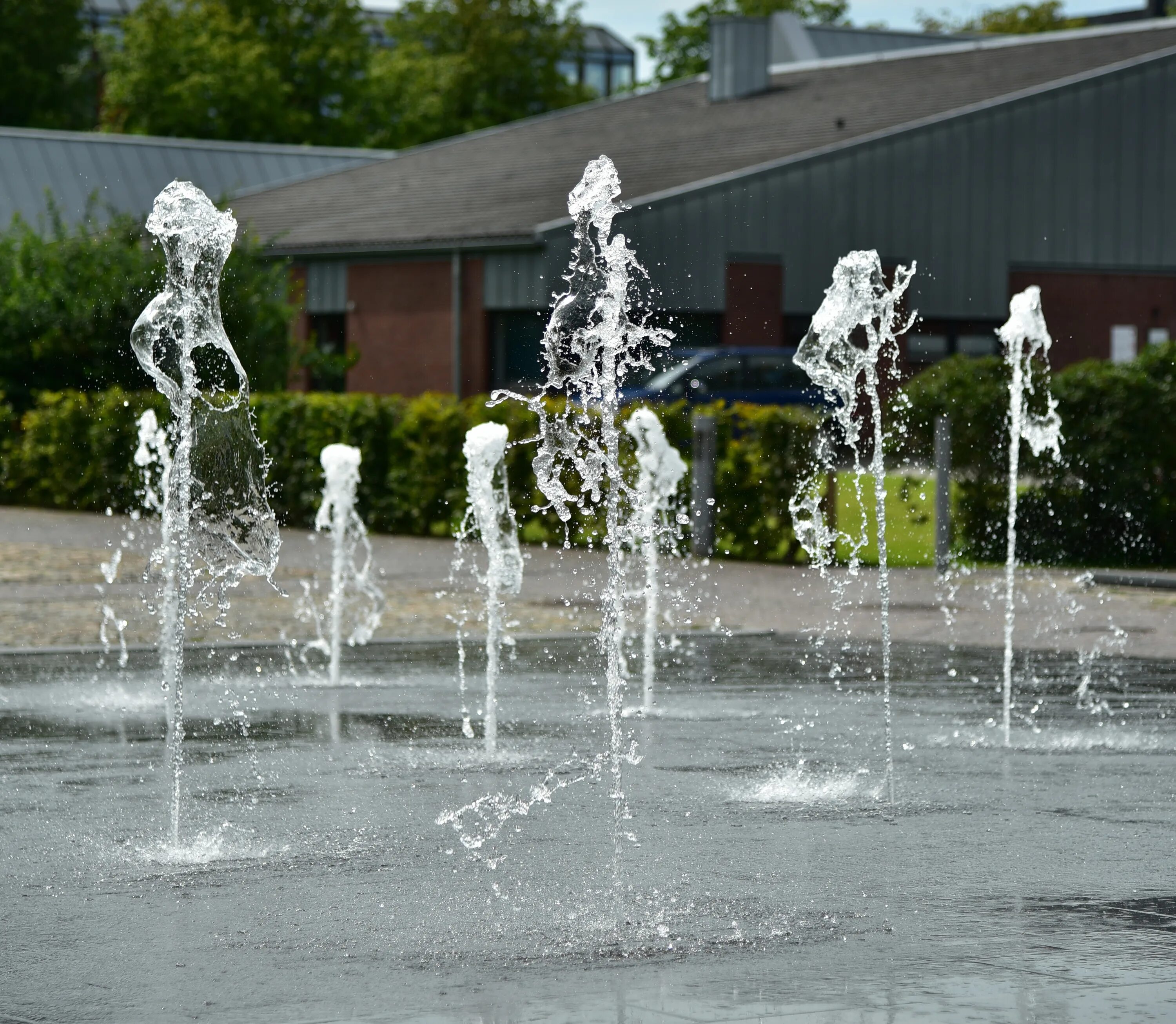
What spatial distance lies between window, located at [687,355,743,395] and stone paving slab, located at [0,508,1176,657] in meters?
9.26

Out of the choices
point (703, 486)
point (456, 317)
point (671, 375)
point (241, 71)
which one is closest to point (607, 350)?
point (703, 486)

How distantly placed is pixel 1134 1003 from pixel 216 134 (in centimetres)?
6000

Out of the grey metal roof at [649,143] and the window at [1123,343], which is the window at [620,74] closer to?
the grey metal roof at [649,143]

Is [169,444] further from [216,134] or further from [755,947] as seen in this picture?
[216,134]

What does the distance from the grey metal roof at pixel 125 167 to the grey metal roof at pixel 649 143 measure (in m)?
2.21

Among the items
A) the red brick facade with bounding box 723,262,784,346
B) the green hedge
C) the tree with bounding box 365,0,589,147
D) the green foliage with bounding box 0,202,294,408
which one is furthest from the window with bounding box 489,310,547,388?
the tree with bounding box 365,0,589,147

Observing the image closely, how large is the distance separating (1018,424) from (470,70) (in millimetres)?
58089

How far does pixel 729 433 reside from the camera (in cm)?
2109

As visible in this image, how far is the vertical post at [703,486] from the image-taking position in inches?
819

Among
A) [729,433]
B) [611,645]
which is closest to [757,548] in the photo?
[729,433]

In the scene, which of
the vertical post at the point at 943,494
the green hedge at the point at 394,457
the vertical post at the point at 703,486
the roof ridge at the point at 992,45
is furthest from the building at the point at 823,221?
the vertical post at the point at 943,494

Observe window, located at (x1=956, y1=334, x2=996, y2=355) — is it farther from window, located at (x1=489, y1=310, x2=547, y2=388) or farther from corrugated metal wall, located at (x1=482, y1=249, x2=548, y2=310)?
corrugated metal wall, located at (x1=482, y1=249, x2=548, y2=310)

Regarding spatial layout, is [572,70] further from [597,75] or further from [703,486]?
[703,486]

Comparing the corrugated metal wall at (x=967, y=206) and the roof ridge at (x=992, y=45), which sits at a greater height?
the roof ridge at (x=992, y=45)
